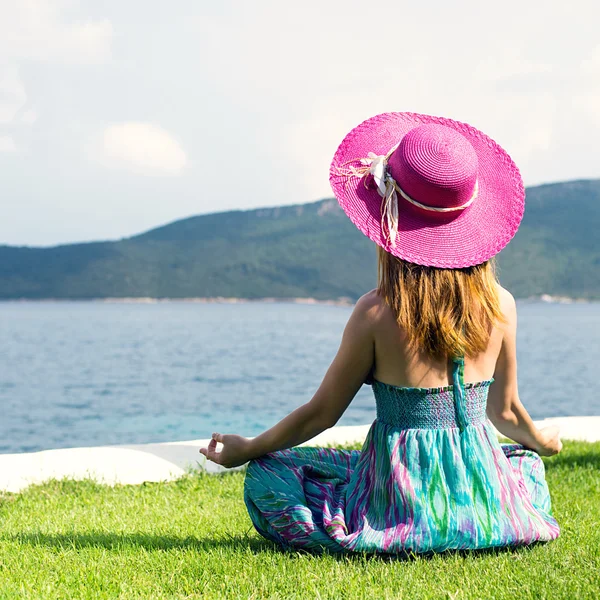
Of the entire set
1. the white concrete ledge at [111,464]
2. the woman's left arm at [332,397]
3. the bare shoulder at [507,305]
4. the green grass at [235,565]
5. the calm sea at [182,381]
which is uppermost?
the bare shoulder at [507,305]

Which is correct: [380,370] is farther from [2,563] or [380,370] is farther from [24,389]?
[24,389]

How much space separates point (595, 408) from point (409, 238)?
24.5m

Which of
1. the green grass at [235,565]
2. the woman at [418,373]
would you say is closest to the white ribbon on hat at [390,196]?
the woman at [418,373]

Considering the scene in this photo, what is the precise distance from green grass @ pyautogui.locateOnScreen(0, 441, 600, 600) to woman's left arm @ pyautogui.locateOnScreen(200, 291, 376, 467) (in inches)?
18.1

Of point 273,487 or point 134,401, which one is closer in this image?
point 273,487

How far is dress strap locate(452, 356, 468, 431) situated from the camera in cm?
286

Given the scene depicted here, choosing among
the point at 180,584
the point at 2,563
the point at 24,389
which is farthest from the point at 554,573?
the point at 24,389

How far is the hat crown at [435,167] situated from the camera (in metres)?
2.74

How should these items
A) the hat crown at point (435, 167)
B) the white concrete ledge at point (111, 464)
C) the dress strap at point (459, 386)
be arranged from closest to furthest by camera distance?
the hat crown at point (435, 167) < the dress strap at point (459, 386) < the white concrete ledge at point (111, 464)

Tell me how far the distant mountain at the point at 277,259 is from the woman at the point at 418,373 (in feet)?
248

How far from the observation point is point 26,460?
6.21 metres

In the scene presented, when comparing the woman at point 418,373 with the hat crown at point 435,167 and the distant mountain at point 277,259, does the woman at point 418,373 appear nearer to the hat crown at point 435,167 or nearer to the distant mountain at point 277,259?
the hat crown at point 435,167

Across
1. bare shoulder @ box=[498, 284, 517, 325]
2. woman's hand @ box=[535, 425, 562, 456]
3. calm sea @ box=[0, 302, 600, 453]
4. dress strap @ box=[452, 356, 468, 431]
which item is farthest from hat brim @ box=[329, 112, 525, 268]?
calm sea @ box=[0, 302, 600, 453]

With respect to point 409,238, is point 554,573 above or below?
below
